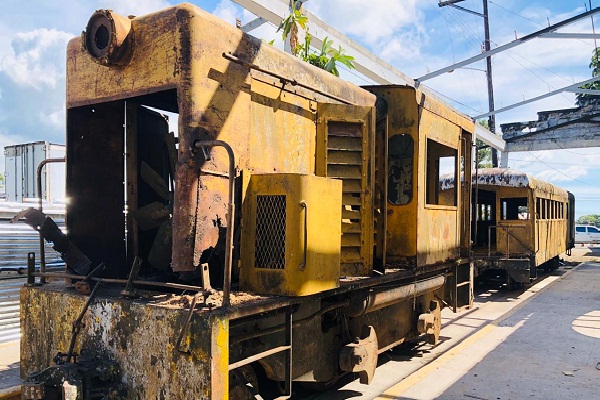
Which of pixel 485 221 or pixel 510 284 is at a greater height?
pixel 485 221

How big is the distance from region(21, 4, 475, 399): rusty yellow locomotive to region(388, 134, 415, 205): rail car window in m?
0.49

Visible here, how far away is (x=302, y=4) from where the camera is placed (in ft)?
29.3

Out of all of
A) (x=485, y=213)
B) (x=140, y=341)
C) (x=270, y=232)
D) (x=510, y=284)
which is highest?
(x=270, y=232)

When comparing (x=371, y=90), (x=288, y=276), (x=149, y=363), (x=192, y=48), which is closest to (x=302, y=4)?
(x=371, y=90)

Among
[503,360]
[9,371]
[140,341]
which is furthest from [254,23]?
[140,341]

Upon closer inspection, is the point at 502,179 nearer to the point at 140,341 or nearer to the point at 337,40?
the point at 337,40

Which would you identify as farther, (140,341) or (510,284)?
(510,284)

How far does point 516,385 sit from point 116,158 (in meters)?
4.83

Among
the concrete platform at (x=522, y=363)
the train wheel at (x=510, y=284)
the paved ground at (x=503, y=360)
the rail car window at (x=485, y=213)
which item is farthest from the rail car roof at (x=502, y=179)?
the concrete platform at (x=522, y=363)

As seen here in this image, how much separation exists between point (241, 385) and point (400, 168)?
140 inches

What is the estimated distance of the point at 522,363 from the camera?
635 cm

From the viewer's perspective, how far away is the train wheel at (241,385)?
136 inches

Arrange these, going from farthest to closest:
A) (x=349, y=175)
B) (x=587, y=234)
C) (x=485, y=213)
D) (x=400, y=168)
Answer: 1. (x=587, y=234)
2. (x=485, y=213)
3. (x=400, y=168)
4. (x=349, y=175)

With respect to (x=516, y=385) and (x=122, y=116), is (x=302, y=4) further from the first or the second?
(x=516, y=385)
